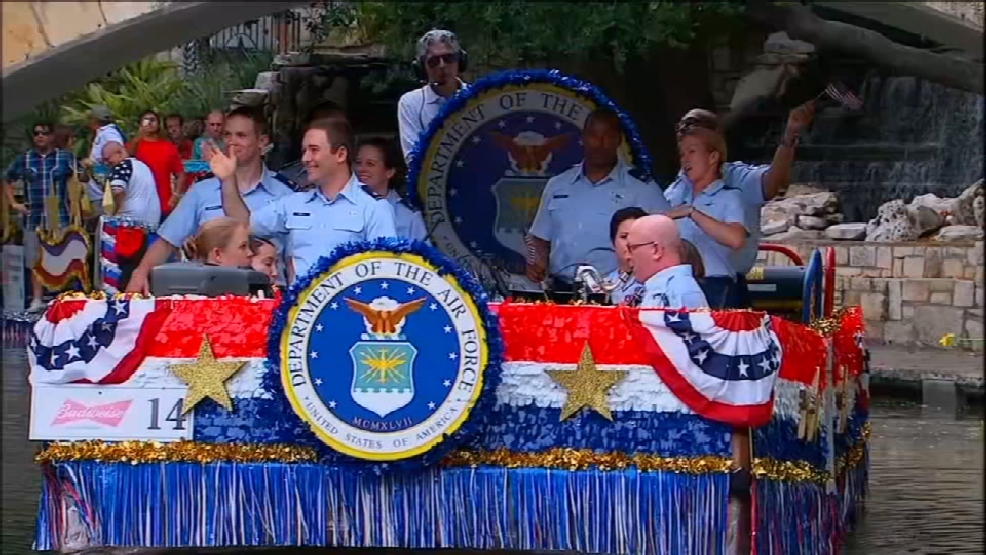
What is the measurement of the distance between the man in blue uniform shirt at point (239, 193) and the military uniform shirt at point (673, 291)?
1.90 metres

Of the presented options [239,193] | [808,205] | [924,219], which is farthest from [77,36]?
[808,205]

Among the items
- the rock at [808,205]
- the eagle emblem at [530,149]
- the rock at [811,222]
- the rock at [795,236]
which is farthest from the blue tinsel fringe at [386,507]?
the rock at [808,205]

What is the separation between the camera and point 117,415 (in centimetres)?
683

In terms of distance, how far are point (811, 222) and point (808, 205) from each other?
1.38ft

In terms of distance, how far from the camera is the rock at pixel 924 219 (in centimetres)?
1962

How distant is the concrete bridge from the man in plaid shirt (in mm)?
10269

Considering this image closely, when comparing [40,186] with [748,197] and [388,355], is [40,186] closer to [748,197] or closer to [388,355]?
[748,197]

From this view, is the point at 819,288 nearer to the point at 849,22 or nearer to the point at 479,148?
the point at 479,148

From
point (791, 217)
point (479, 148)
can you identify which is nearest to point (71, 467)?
point (479, 148)

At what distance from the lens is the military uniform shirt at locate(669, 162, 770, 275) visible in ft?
27.3

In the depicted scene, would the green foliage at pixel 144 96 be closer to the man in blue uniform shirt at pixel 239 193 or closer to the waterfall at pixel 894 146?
the waterfall at pixel 894 146

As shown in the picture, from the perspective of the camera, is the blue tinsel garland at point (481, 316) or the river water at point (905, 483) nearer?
the blue tinsel garland at point (481, 316)

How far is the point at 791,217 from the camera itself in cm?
2139

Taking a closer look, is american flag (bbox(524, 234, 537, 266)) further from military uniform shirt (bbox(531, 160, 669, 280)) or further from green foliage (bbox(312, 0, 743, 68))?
green foliage (bbox(312, 0, 743, 68))
